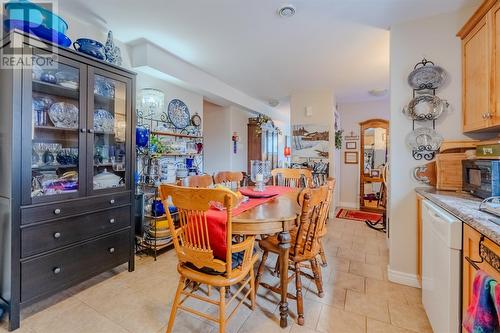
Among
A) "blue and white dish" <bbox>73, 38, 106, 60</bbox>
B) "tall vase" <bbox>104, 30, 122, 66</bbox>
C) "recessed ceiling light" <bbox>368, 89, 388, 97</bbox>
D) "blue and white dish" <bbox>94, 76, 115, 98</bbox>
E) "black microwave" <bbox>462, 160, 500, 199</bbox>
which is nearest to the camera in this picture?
"black microwave" <bbox>462, 160, 500, 199</bbox>

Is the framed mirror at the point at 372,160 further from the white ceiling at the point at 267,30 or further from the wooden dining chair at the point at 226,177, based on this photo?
the wooden dining chair at the point at 226,177

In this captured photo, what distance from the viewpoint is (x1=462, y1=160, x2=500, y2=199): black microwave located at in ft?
4.64

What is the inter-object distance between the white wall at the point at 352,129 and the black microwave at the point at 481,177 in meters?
3.77

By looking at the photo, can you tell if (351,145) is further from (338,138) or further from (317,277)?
(317,277)

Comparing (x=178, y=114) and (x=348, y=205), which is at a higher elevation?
(x=178, y=114)

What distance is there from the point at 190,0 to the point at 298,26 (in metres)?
1.06

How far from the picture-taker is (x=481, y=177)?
156 centimetres

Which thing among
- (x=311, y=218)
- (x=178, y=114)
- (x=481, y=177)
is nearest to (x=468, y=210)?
(x=481, y=177)

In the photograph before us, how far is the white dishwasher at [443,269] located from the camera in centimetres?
117

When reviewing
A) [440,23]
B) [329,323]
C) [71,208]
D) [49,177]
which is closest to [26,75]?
[49,177]

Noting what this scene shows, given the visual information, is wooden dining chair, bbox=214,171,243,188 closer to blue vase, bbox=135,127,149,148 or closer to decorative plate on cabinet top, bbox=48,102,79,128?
blue vase, bbox=135,127,149,148

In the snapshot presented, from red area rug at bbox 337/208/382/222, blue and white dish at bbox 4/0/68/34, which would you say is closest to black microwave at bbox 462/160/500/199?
red area rug at bbox 337/208/382/222

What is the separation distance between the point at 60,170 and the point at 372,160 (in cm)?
537

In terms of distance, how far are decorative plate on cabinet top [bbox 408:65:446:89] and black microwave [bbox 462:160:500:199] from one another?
2.46ft
